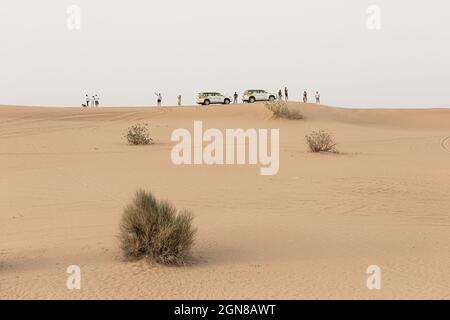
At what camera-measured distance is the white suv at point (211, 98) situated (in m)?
47.7

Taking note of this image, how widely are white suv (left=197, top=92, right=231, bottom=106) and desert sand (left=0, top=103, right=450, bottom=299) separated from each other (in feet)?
78.3

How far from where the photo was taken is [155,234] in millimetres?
7785

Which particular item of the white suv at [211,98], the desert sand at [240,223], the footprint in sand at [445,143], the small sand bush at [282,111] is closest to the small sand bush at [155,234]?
the desert sand at [240,223]

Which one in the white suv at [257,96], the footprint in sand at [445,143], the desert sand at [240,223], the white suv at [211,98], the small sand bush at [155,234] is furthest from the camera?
the white suv at [257,96]

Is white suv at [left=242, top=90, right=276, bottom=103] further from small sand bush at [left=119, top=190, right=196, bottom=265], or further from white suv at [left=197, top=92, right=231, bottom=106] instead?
small sand bush at [left=119, top=190, right=196, bottom=265]

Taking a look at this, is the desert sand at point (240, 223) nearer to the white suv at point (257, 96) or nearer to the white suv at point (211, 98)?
the white suv at point (211, 98)

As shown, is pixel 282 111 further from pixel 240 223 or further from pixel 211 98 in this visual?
pixel 240 223

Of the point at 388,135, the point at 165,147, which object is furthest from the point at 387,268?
the point at 388,135

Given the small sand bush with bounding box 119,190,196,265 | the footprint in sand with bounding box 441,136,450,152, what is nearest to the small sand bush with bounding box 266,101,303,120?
the footprint in sand with bounding box 441,136,450,152

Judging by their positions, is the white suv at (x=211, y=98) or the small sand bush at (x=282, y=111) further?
the white suv at (x=211, y=98)

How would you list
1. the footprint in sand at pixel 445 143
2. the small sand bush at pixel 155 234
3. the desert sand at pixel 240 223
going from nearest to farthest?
the desert sand at pixel 240 223 → the small sand bush at pixel 155 234 → the footprint in sand at pixel 445 143

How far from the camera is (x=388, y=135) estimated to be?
3153cm

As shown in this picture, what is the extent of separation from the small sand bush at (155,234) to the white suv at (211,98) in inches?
1573
